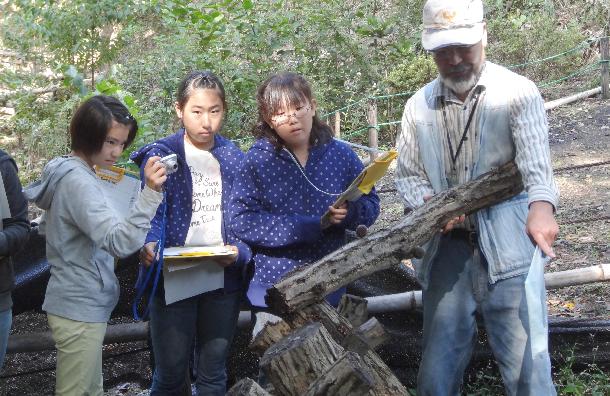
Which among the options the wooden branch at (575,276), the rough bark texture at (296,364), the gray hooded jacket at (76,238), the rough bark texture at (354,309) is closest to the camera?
the rough bark texture at (296,364)

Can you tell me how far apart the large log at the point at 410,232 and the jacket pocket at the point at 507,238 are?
0.05m

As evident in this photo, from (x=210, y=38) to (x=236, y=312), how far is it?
15.2 feet

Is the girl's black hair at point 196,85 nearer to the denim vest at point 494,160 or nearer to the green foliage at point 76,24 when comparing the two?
the denim vest at point 494,160

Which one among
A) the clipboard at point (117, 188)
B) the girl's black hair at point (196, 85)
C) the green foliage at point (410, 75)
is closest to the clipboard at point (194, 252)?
the clipboard at point (117, 188)

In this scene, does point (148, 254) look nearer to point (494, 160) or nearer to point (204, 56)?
point (494, 160)

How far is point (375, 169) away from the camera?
295 cm

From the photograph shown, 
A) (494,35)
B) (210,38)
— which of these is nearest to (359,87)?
(210,38)

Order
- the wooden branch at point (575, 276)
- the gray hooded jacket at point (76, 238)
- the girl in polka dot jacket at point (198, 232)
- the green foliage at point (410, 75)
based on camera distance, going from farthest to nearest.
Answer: the green foliage at point (410, 75) < the wooden branch at point (575, 276) < the girl in polka dot jacket at point (198, 232) < the gray hooded jacket at point (76, 238)

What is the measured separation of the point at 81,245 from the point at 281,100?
3.37 feet

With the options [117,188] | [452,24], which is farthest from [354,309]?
[452,24]

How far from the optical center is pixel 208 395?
3527 mm

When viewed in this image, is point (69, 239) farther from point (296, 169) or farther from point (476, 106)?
point (476, 106)

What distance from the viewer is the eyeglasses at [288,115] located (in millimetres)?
3371

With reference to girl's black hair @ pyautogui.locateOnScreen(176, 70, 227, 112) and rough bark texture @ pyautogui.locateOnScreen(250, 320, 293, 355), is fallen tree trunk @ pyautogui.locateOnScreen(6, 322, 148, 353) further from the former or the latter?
rough bark texture @ pyautogui.locateOnScreen(250, 320, 293, 355)
